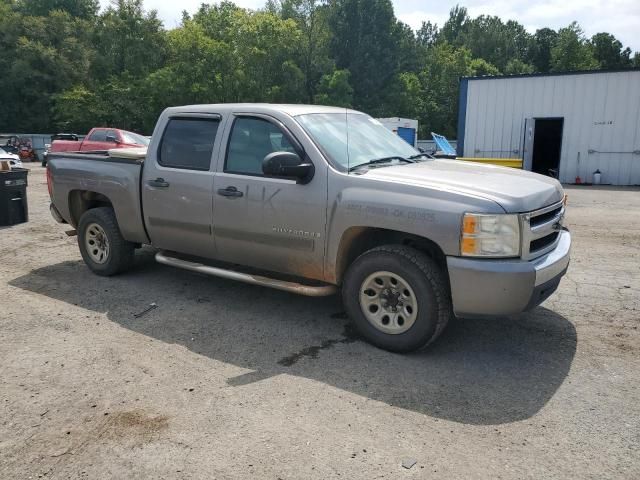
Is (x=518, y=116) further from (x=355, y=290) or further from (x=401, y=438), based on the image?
(x=401, y=438)

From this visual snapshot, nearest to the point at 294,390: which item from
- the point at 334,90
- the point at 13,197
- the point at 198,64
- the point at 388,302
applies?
the point at 388,302

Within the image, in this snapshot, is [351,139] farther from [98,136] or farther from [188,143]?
[98,136]

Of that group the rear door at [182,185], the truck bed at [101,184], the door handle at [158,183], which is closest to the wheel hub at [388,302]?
the rear door at [182,185]

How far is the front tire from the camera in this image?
4.02 metres

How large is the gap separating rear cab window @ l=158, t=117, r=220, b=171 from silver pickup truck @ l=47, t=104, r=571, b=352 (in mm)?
15

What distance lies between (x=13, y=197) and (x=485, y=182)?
9045 mm

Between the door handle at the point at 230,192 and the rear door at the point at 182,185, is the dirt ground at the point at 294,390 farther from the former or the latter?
the door handle at the point at 230,192

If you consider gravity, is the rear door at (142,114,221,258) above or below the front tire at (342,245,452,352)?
above

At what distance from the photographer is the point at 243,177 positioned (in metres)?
4.92

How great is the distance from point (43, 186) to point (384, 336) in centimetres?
1592

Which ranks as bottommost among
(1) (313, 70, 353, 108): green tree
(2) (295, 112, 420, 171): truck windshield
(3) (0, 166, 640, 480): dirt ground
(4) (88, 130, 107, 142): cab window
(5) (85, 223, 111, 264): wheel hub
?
(3) (0, 166, 640, 480): dirt ground

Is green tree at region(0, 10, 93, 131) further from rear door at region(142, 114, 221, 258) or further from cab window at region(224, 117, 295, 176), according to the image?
cab window at region(224, 117, 295, 176)

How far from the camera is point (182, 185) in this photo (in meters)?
5.30

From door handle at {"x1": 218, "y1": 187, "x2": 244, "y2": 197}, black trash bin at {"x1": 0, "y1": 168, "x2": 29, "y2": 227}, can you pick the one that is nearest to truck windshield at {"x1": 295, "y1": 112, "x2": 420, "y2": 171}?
door handle at {"x1": 218, "y1": 187, "x2": 244, "y2": 197}
